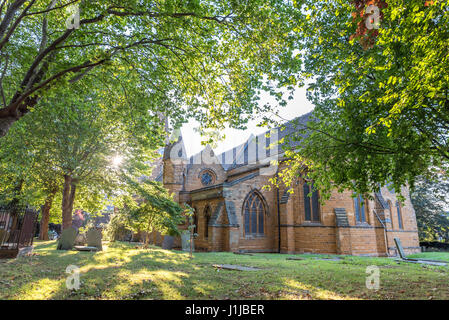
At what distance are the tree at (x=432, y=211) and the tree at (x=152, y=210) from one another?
27777 millimetres

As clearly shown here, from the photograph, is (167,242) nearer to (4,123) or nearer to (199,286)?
(4,123)

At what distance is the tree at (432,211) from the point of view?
1163 inches

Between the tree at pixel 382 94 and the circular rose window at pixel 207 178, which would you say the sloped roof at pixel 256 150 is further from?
the tree at pixel 382 94

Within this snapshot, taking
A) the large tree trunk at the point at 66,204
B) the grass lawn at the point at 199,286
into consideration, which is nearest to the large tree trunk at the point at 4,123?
the grass lawn at the point at 199,286

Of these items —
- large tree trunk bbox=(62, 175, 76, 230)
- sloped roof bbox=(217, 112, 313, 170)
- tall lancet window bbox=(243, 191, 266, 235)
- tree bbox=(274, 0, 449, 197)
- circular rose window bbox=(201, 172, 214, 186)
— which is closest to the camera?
tree bbox=(274, 0, 449, 197)

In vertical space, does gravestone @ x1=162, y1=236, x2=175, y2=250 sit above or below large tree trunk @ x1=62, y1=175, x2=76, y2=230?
below

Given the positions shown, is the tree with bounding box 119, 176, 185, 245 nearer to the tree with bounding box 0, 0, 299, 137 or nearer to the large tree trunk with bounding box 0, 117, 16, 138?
the tree with bounding box 0, 0, 299, 137

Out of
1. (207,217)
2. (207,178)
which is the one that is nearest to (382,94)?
(207,217)

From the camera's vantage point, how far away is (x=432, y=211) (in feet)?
98.5

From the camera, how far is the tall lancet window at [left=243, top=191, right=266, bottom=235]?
2005cm

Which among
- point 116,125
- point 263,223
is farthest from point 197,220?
point 116,125

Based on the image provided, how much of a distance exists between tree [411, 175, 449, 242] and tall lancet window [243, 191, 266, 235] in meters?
20.6

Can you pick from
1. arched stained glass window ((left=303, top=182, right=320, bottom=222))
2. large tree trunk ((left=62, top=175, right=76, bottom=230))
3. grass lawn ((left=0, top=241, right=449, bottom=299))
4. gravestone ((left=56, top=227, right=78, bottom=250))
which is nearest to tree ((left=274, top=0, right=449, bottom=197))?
grass lawn ((left=0, top=241, right=449, bottom=299))

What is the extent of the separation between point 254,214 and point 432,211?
2371cm
